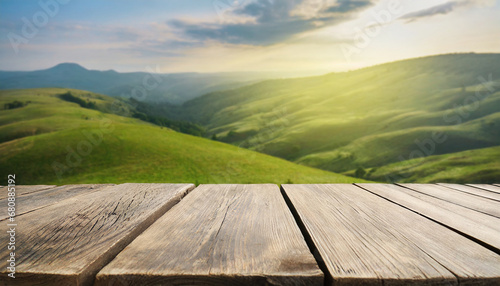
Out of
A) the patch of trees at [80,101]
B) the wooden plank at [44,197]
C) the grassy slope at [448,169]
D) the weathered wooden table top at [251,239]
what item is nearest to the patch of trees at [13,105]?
the patch of trees at [80,101]

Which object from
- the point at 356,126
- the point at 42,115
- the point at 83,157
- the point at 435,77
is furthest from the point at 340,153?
the point at 435,77

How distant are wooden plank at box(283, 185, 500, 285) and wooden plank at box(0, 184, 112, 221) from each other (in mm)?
1910

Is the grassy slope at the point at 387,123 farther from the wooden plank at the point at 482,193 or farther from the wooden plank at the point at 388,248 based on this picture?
the wooden plank at the point at 388,248

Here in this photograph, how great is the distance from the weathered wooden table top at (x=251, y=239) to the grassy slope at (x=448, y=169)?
8308 centimetres

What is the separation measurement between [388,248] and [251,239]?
0.65m

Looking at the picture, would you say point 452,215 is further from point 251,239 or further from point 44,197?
point 44,197

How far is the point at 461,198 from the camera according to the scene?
2377 mm

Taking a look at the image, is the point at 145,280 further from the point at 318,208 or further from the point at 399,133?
the point at 399,133

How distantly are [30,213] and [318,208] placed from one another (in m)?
1.95

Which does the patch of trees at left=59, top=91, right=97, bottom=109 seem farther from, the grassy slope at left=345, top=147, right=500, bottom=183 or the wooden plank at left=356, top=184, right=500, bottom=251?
the wooden plank at left=356, top=184, right=500, bottom=251

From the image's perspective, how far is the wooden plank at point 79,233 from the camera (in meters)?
1.10

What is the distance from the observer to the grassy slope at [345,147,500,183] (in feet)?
234
